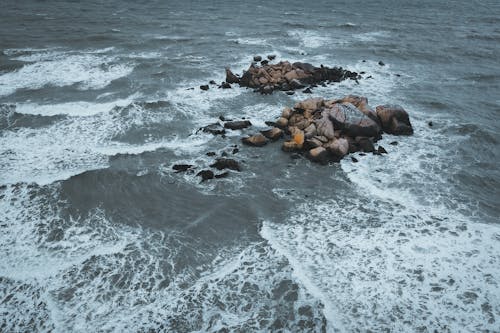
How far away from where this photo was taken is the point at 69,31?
35469mm

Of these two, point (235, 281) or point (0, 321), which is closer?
point (0, 321)

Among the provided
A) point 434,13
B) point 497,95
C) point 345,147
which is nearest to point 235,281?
point 345,147

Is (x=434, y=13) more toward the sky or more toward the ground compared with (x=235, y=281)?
more toward the sky

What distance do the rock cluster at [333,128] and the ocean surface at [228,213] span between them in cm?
66

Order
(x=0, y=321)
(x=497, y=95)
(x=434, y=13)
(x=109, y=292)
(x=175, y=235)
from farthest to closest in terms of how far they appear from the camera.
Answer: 1. (x=434, y=13)
2. (x=497, y=95)
3. (x=175, y=235)
4. (x=109, y=292)
5. (x=0, y=321)

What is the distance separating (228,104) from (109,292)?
42.0ft

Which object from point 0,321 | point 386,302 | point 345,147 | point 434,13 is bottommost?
point 0,321

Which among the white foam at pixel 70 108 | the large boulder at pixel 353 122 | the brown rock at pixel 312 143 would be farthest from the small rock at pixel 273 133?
the white foam at pixel 70 108

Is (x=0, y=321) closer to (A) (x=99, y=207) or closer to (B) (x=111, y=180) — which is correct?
(A) (x=99, y=207)

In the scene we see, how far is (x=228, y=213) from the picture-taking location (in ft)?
40.6

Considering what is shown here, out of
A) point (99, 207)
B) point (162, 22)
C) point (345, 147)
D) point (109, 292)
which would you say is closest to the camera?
point (109, 292)

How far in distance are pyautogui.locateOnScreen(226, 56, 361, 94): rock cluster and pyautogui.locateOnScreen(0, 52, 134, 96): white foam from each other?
7869 mm

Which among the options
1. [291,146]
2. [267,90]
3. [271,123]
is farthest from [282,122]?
[267,90]

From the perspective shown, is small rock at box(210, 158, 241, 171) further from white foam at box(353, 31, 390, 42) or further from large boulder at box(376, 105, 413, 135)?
white foam at box(353, 31, 390, 42)
